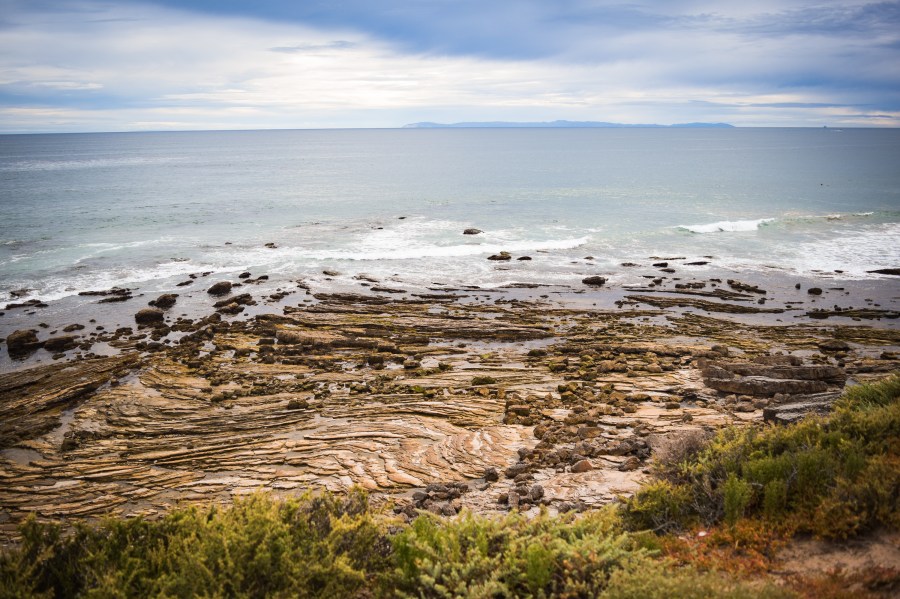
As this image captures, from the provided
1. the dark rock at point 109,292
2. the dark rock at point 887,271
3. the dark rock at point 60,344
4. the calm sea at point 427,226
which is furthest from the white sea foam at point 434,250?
the dark rock at point 887,271

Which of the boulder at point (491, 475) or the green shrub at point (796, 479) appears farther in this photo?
the boulder at point (491, 475)

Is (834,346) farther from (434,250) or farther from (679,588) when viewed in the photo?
(434,250)

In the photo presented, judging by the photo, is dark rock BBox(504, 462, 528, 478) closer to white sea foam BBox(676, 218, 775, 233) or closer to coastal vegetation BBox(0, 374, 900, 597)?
coastal vegetation BBox(0, 374, 900, 597)

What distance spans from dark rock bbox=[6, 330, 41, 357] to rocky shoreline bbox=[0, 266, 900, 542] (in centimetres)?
9

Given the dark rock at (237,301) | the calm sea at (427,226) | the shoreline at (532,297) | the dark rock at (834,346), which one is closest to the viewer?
the dark rock at (834,346)

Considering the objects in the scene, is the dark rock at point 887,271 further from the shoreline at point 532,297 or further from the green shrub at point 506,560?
the green shrub at point 506,560

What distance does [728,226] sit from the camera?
5300cm

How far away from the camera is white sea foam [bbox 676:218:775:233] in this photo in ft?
169

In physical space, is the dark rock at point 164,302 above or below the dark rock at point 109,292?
below

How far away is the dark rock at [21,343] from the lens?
2406cm

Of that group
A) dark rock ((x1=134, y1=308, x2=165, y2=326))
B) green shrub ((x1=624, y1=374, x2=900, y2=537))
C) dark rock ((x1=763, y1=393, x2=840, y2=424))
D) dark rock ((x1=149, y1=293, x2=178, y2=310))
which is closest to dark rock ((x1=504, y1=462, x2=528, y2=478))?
green shrub ((x1=624, y1=374, x2=900, y2=537))

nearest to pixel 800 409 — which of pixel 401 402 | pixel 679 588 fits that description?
pixel 679 588

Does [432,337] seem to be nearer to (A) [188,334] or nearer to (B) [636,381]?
(B) [636,381]

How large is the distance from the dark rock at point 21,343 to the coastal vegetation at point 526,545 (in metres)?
21.4
